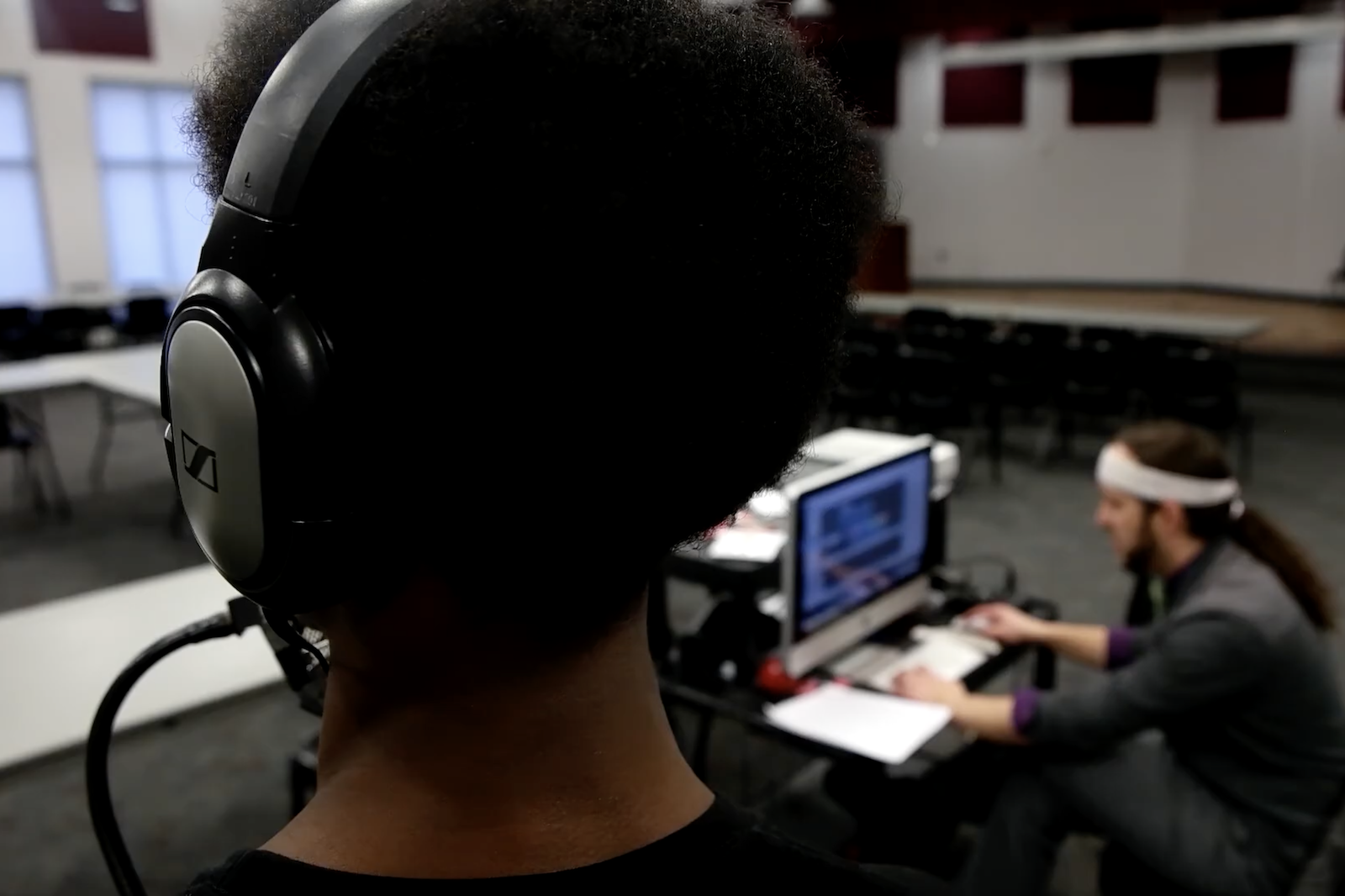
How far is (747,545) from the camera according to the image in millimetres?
2490

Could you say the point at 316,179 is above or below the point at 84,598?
above

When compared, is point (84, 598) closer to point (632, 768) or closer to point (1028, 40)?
point (632, 768)

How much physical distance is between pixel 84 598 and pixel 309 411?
2.30m

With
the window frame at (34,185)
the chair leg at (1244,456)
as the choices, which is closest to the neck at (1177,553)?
the chair leg at (1244,456)

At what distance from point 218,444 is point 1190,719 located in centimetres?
201

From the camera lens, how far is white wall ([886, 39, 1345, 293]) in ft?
36.1

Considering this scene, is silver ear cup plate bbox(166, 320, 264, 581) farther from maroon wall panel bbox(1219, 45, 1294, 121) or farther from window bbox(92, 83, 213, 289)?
maroon wall panel bbox(1219, 45, 1294, 121)

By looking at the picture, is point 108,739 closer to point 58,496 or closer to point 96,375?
point 96,375

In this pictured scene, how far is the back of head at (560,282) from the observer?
0.46m

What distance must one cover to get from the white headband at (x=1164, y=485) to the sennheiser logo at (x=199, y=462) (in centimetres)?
202

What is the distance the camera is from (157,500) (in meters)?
5.84

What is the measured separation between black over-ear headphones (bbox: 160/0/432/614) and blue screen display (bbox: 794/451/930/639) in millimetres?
1611

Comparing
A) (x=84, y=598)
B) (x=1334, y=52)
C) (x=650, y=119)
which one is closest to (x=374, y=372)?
(x=650, y=119)

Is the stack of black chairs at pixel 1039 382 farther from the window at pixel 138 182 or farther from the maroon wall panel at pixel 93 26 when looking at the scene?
the maroon wall panel at pixel 93 26
